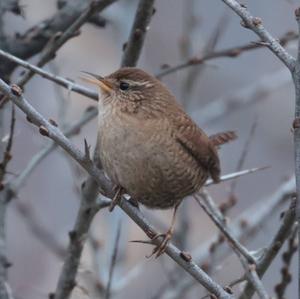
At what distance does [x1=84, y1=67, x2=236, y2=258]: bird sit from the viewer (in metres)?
2.95

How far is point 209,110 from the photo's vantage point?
505cm

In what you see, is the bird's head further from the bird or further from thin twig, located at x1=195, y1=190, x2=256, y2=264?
thin twig, located at x1=195, y1=190, x2=256, y2=264

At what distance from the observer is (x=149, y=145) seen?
2.97 meters

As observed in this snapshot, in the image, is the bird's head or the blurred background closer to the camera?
the bird's head

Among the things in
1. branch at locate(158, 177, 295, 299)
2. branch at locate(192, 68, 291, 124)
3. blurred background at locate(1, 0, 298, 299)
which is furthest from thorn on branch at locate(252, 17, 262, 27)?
blurred background at locate(1, 0, 298, 299)

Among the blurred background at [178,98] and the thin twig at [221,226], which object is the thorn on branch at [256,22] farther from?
the blurred background at [178,98]

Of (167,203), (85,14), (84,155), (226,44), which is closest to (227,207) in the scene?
(167,203)

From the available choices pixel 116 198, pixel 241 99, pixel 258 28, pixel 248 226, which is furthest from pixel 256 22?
pixel 241 99

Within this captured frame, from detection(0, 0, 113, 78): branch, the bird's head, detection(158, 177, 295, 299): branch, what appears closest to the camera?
the bird's head

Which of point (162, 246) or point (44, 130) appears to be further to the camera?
point (162, 246)

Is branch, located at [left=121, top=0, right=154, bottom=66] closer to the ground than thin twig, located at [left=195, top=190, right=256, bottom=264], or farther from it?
farther from it

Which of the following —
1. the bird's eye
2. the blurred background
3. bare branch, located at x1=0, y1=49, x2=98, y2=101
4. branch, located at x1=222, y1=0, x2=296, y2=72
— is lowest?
the blurred background

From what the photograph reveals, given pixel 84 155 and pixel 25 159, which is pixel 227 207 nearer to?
pixel 84 155

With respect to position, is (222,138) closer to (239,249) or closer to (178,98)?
(239,249)
